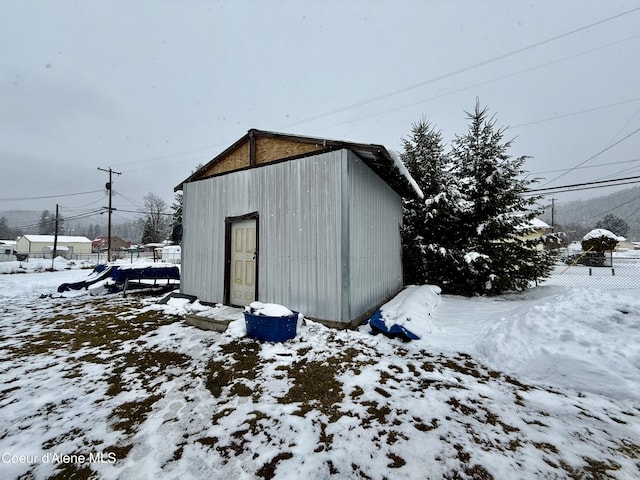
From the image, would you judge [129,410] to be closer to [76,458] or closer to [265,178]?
[76,458]

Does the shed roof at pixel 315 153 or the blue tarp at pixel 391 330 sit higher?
the shed roof at pixel 315 153

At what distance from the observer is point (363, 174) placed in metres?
5.67

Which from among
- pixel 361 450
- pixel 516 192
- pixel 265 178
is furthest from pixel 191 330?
pixel 516 192

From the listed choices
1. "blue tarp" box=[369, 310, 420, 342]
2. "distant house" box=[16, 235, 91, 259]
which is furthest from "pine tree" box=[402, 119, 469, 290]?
"distant house" box=[16, 235, 91, 259]

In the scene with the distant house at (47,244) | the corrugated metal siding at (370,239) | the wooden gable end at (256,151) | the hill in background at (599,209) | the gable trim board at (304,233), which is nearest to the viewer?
the gable trim board at (304,233)

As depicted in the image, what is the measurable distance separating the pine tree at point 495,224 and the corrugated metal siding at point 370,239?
8.39 feet

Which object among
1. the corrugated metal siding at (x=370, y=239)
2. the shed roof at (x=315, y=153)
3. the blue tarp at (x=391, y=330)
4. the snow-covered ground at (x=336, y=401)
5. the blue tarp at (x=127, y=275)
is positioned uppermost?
the shed roof at (x=315, y=153)


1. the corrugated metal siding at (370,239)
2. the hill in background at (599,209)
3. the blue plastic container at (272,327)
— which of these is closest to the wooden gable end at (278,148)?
the corrugated metal siding at (370,239)

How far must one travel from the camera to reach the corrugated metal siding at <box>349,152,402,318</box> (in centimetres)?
514

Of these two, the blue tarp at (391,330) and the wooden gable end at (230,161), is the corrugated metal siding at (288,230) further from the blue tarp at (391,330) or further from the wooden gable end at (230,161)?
the blue tarp at (391,330)

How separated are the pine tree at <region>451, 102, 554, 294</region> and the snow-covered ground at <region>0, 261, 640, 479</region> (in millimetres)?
4015

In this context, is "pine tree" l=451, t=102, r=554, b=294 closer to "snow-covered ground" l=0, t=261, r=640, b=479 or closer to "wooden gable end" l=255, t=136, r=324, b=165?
"snow-covered ground" l=0, t=261, r=640, b=479

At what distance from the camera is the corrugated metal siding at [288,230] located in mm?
4941

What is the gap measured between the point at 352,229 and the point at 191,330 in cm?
375
